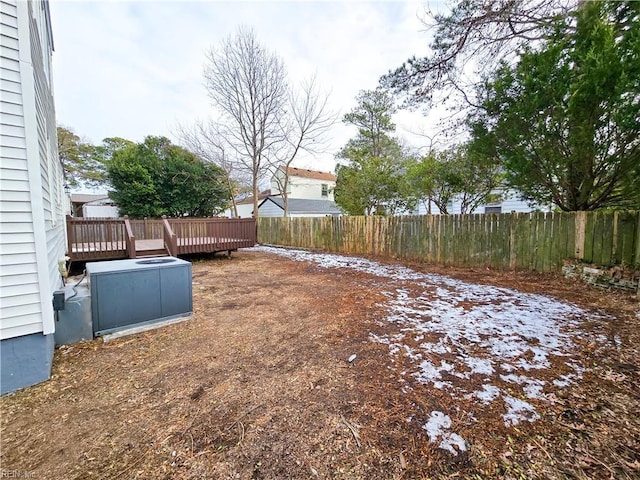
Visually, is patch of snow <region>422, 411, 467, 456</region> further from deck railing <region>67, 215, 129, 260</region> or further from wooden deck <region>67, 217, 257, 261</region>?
deck railing <region>67, 215, 129, 260</region>

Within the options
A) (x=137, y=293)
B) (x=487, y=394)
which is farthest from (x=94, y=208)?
(x=487, y=394)

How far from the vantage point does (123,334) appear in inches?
126

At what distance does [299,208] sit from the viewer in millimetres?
22750

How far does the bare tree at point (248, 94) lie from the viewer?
41.3 ft

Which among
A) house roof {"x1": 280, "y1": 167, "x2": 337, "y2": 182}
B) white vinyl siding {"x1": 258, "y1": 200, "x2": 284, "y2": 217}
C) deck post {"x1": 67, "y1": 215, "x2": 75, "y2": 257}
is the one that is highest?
house roof {"x1": 280, "y1": 167, "x2": 337, "y2": 182}

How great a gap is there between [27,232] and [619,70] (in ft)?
23.3

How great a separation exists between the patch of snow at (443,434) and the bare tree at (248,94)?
526 inches

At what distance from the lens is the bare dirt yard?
1494mm

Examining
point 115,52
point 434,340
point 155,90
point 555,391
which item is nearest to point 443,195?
point 434,340

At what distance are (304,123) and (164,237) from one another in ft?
30.8

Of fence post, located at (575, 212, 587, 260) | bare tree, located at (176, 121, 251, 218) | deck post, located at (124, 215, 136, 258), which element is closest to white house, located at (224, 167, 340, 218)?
bare tree, located at (176, 121, 251, 218)

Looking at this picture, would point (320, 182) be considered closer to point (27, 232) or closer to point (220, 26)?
point (220, 26)

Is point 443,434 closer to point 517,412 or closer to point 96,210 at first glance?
point 517,412

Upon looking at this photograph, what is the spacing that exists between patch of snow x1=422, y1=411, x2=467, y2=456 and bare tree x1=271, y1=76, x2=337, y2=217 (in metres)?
14.1
